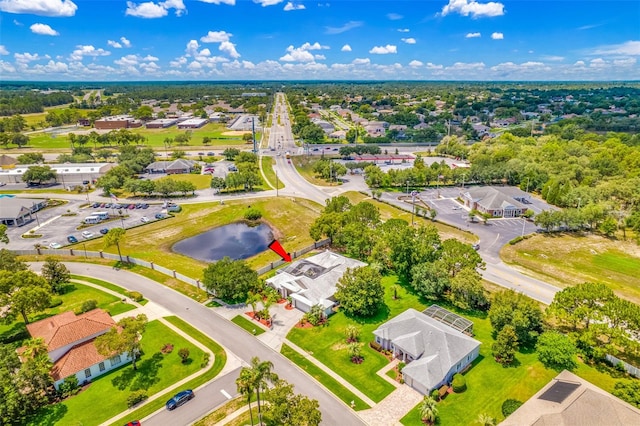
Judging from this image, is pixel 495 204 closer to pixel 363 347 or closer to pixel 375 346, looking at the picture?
pixel 375 346

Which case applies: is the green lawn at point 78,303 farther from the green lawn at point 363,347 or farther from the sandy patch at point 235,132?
the sandy patch at point 235,132

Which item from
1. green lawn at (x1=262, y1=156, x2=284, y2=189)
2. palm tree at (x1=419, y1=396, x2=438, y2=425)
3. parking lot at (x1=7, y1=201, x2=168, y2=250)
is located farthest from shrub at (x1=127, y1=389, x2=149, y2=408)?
green lawn at (x1=262, y1=156, x2=284, y2=189)

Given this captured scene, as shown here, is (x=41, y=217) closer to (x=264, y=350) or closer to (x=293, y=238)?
(x=293, y=238)

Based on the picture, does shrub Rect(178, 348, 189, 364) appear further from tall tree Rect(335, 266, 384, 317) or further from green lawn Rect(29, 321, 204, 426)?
tall tree Rect(335, 266, 384, 317)

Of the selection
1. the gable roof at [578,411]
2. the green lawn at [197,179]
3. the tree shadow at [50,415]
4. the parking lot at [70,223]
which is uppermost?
the green lawn at [197,179]

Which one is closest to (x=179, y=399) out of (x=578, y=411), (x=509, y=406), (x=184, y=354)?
(x=184, y=354)

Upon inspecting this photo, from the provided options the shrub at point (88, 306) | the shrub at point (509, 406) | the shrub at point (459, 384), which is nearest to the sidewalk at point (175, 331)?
the shrub at point (88, 306)
